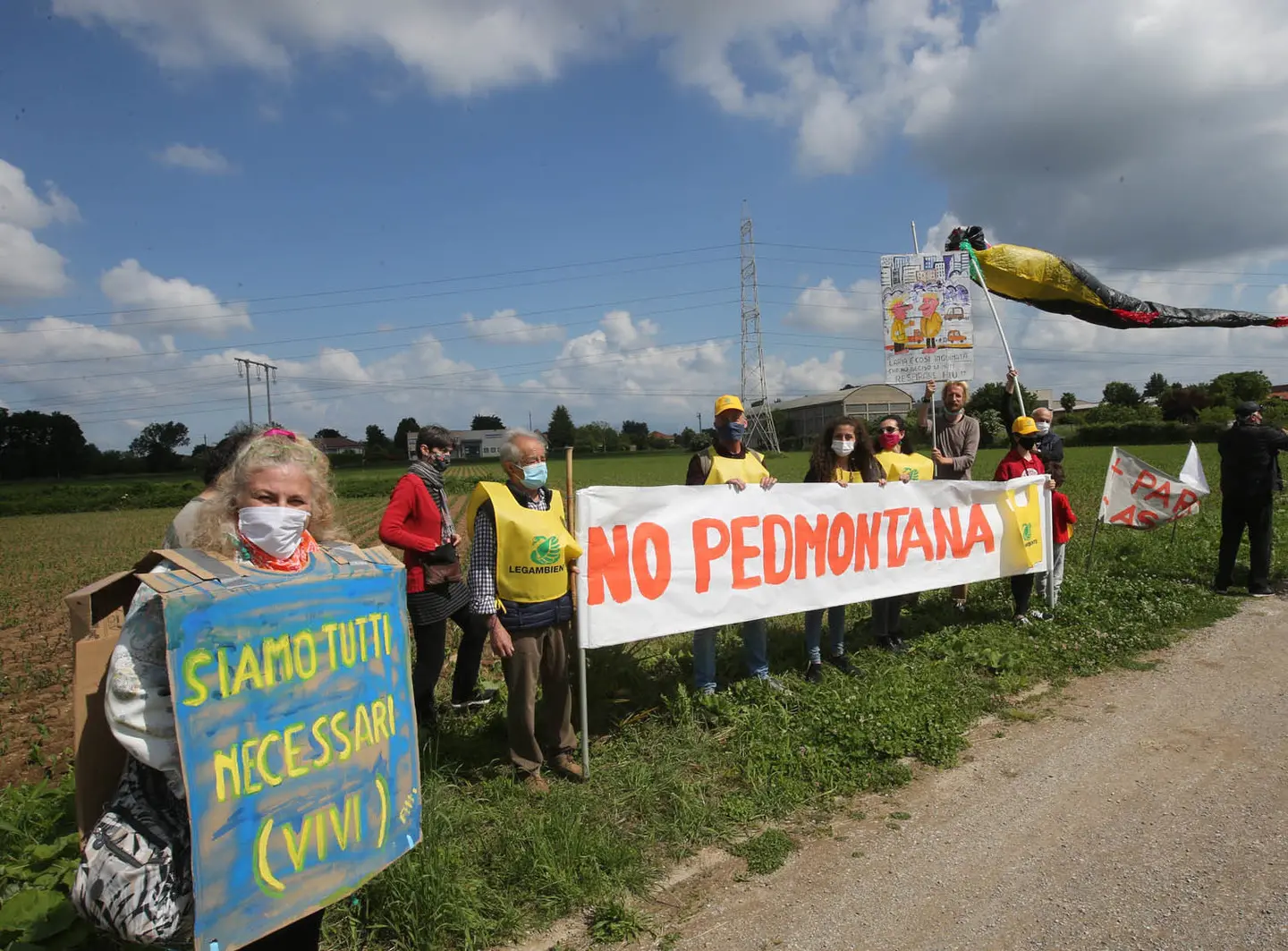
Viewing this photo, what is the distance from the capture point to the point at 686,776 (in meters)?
4.19

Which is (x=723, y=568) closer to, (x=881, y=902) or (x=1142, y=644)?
(x=881, y=902)

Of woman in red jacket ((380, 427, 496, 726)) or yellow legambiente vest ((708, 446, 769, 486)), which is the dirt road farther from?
woman in red jacket ((380, 427, 496, 726))

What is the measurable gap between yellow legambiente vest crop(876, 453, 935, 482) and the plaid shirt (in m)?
3.69

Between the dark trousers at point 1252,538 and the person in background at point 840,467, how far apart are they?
495cm

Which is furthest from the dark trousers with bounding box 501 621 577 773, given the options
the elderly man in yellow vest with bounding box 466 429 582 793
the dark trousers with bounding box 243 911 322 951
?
the dark trousers with bounding box 243 911 322 951

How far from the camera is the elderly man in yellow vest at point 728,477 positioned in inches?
205

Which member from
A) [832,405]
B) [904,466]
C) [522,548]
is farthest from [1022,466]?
[832,405]

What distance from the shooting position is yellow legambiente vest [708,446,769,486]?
530 centimetres

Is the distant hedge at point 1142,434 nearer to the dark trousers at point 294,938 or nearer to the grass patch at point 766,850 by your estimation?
the grass patch at point 766,850

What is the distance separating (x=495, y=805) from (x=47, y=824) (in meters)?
2.03

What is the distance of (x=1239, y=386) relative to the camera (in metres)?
85.9

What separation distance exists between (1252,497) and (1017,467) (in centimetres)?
306

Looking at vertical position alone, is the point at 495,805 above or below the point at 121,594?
below

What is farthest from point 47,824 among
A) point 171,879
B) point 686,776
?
point 686,776
